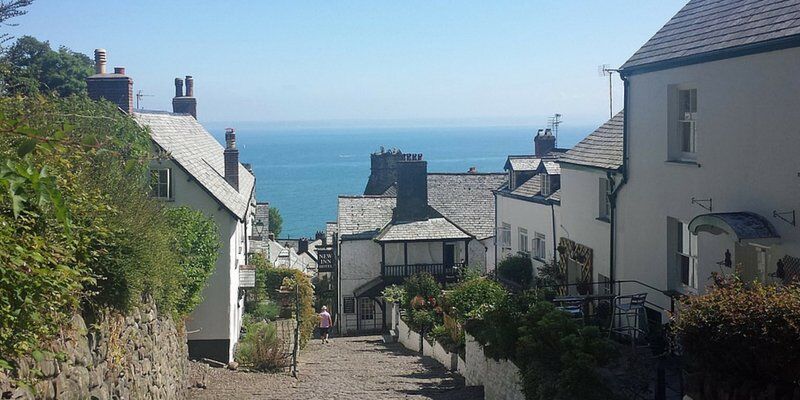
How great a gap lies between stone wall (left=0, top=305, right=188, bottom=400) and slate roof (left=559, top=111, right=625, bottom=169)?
10737mm

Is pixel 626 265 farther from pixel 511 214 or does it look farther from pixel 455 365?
pixel 511 214

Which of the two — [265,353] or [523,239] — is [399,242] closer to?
[523,239]

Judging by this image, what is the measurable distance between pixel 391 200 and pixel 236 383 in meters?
24.9

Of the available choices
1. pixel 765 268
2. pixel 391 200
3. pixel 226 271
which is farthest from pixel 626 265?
pixel 391 200

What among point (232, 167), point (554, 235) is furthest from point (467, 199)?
point (554, 235)

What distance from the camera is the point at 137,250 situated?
38.9ft

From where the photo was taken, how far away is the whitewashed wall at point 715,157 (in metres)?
13.1

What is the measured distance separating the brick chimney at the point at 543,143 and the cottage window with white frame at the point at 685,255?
2625cm

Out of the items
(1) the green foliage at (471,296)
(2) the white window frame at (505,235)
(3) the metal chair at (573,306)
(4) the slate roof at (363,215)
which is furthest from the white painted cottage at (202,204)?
(4) the slate roof at (363,215)

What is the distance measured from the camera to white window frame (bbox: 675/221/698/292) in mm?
16422

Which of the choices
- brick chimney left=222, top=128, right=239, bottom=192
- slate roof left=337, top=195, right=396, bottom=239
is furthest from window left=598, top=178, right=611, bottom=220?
slate roof left=337, top=195, right=396, bottom=239

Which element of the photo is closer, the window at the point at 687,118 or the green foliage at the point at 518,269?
the window at the point at 687,118

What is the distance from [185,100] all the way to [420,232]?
528 inches

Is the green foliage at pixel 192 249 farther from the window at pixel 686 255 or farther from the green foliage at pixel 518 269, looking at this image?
the green foliage at pixel 518 269
